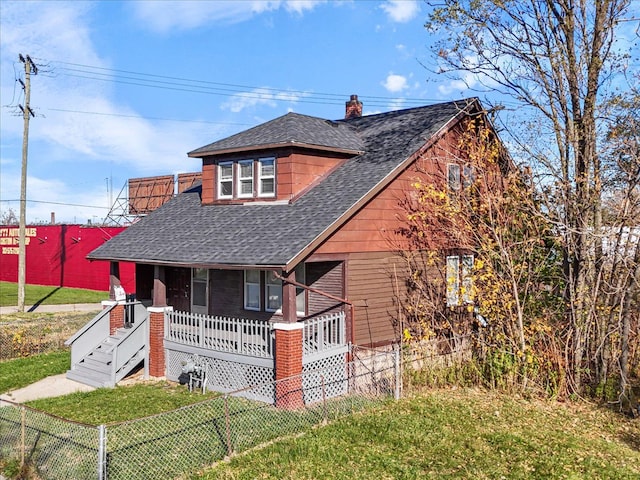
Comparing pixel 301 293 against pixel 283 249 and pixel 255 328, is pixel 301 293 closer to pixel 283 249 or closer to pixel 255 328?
pixel 255 328

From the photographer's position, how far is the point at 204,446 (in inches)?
359

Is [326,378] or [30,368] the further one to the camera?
[30,368]

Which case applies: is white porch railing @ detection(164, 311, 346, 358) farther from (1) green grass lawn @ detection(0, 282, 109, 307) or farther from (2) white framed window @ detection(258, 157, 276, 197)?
(1) green grass lawn @ detection(0, 282, 109, 307)

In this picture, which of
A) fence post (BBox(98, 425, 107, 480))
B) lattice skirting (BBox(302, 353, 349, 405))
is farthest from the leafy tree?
fence post (BBox(98, 425, 107, 480))

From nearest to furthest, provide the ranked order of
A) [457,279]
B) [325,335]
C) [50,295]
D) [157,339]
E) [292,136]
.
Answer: [325,335] → [157,339] → [292,136] → [457,279] → [50,295]

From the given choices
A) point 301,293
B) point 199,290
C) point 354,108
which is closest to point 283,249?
point 301,293

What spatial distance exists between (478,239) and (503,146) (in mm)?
3706

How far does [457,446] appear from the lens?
9.12 metres

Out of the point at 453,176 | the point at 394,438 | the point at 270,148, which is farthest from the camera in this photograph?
the point at 453,176

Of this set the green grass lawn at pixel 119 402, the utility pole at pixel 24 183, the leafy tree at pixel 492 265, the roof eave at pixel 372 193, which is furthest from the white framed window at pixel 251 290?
the utility pole at pixel 24 183

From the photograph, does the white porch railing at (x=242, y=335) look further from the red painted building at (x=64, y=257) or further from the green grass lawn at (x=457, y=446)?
the red painted building at (x=64, y=257)

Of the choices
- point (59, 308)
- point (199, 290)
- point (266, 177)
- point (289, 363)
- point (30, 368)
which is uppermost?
point (266, 177)

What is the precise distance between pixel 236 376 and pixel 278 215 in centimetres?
414

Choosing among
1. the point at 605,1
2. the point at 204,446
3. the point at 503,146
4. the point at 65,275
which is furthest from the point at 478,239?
the point at 65,275
